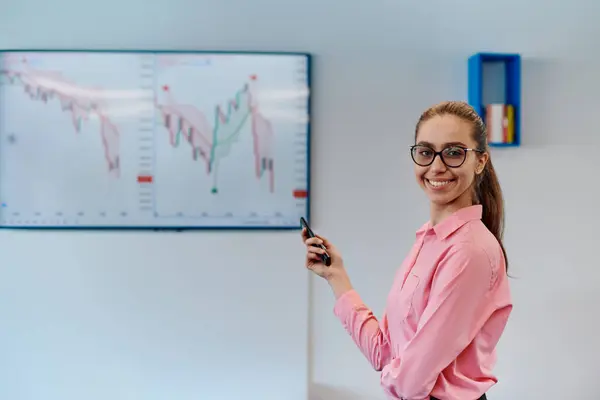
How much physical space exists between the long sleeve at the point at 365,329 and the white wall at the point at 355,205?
38.7 inches

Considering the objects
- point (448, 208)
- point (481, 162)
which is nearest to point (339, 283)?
point (448, 208)

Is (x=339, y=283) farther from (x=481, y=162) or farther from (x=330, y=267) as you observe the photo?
(x=481, y=162)

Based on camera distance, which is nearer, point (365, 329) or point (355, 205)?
point (365, 329)

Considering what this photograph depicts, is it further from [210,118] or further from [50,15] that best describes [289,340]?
[50,15]

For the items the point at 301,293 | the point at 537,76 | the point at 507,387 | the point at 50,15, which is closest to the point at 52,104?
the point at 50,15

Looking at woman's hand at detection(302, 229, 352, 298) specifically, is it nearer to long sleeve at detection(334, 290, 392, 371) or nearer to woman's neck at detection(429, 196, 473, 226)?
long sleeve at detection(334, 290, 392, 371)

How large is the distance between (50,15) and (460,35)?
72.5 inches

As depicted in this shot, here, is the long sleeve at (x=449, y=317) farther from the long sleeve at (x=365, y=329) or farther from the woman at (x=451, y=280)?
the long sleeve at (x=365, y=329)

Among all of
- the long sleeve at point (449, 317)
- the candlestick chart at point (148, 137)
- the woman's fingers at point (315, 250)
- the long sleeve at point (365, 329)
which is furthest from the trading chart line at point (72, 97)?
the long sleeve at point (449, 317)

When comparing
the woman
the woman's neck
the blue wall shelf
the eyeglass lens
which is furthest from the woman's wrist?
the blue wall shelf

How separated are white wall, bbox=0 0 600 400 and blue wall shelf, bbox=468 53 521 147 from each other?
0.25 feet

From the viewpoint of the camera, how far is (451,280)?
951 mm

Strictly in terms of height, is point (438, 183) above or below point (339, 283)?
above

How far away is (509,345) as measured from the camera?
225 cm
